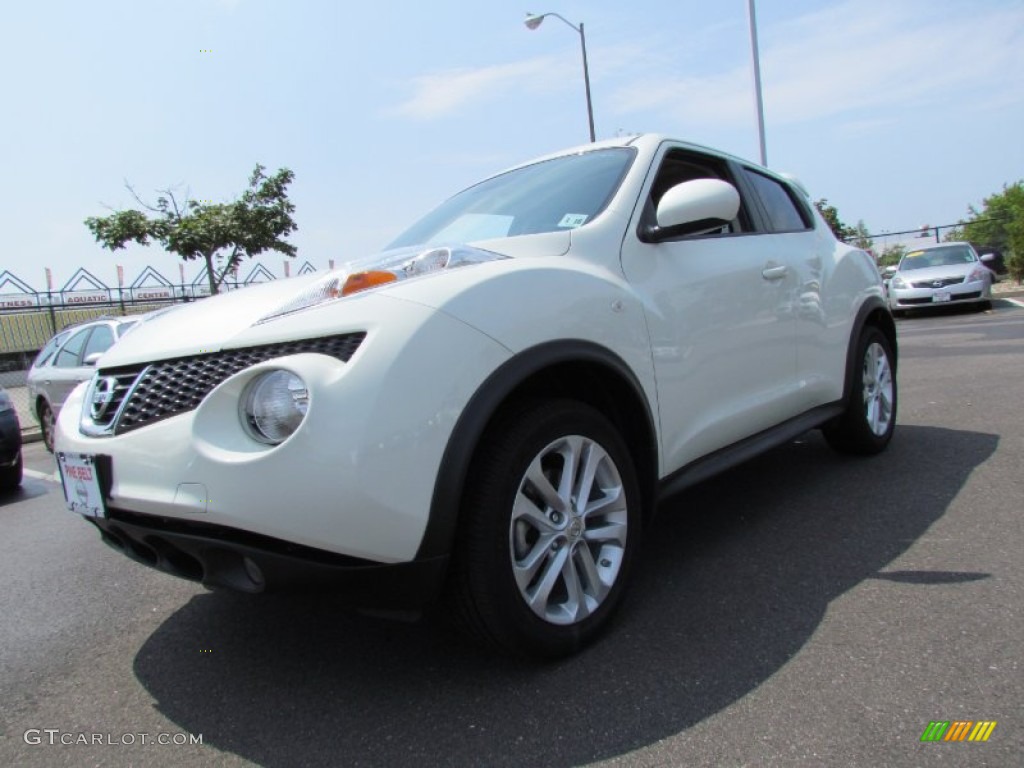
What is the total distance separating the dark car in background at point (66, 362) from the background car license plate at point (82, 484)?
18.4ft

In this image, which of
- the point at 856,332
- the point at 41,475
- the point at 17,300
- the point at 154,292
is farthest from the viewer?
the point at 154,292

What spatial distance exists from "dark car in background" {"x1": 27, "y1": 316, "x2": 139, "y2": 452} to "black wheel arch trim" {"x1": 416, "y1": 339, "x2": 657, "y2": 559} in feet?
21.4

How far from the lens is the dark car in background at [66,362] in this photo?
7.75m

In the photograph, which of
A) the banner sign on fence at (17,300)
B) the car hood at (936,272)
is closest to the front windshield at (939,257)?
the car hood at (936,272)

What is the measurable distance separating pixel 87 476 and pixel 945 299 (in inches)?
635

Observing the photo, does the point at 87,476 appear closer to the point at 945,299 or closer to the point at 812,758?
the point at 812,758

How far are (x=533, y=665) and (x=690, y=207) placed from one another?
1624 millimetres

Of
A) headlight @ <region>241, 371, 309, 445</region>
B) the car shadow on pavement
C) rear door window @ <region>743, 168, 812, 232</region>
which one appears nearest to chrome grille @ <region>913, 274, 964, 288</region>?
rear door window @ <region>743, 168, 812, 232</region>

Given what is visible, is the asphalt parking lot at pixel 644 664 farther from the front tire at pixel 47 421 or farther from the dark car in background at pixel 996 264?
the dark car in background at pixel 996 264

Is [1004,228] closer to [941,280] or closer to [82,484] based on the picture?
[941,280]

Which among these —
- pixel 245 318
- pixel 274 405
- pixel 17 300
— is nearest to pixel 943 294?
pixel 245 318

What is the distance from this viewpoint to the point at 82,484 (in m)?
2.24

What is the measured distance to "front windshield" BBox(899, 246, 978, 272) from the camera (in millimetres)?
15688

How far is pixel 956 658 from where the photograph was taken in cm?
217
